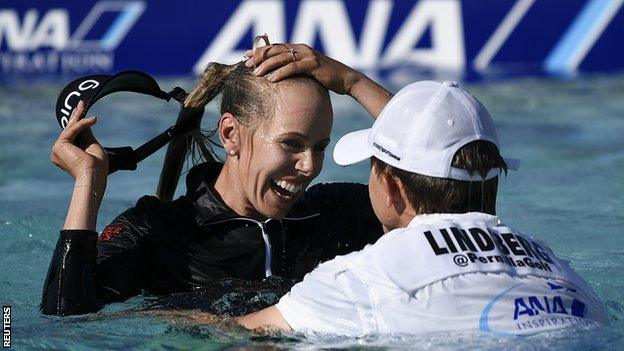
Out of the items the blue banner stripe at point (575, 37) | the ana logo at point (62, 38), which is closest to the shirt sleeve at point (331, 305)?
the blue banner stripe at point (575, 37)

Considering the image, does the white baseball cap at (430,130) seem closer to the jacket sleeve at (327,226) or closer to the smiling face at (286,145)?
the smiling face at (286,145)

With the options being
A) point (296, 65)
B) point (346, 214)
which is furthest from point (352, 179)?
point (296, 65)

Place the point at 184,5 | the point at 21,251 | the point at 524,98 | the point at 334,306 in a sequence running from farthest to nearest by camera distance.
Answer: the point at 184,5
the point at 524,98
the point at 21,251
the point at 334,306

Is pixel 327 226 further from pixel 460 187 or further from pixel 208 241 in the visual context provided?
pixel 460 187

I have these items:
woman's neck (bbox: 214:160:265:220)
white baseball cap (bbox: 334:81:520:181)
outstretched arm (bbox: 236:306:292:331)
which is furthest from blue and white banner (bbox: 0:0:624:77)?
outstretched arm (bbox: 236:306:292:331)

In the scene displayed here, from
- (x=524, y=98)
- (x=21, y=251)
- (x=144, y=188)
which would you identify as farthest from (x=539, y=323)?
(x=524, y=98)

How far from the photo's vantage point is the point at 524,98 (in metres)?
8.64

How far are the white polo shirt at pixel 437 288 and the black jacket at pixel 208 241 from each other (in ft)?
2.96

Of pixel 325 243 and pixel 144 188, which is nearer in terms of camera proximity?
pixel 325 243

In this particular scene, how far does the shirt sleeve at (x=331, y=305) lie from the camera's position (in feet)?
9.07

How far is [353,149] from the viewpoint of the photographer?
10.3ft

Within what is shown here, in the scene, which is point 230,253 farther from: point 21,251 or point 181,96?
point 21,251

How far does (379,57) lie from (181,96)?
5.20 metres

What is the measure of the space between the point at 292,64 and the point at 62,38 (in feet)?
20.4
